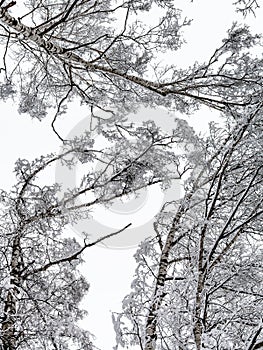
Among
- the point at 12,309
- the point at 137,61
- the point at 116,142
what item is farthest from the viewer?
the point at 116,142

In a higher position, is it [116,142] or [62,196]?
[116,142]

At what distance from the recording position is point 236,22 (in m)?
5.38

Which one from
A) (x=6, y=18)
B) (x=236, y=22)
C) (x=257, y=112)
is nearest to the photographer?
(x=257, y=112)

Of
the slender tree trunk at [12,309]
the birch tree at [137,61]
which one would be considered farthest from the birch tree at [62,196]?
the birch tree at [137,61]

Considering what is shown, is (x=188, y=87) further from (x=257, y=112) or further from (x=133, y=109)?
(x=257, y=112)

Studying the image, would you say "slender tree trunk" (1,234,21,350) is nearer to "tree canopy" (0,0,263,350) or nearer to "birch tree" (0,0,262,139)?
"tree canopy" (0,0,263,350)

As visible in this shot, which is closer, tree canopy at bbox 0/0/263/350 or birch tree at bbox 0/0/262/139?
tree canopy at bbox 0/0/263/350

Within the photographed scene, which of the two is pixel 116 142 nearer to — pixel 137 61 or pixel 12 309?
pixel 137 61

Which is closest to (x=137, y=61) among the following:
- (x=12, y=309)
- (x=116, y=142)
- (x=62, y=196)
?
(x=116, y=142)

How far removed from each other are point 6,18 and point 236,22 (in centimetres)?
262

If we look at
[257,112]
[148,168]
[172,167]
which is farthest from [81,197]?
[257,112]

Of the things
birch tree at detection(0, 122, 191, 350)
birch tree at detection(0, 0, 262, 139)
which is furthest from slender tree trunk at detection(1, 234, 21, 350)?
birch tree at detection(0, 0, 262, 139)

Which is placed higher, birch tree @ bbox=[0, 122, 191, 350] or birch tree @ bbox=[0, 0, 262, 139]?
birch tree @ bbox=[0, 0, 262, 139]

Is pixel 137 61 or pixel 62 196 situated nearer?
pixel 137 61
